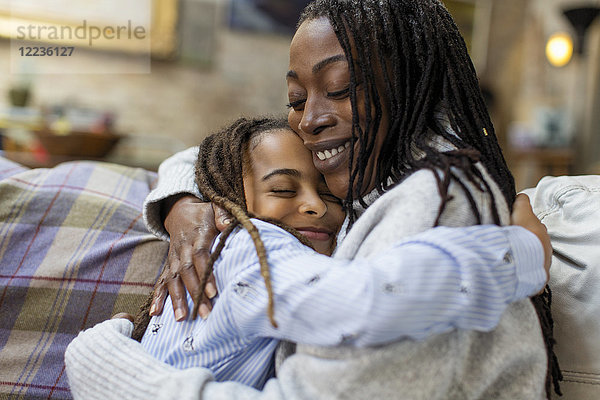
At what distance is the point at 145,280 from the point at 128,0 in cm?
477

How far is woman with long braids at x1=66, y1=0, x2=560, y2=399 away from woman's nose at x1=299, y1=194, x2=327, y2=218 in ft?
0.17

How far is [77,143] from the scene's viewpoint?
11.7 feet

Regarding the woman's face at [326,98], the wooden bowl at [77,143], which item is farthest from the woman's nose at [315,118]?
the wooden bowl at [77,143]

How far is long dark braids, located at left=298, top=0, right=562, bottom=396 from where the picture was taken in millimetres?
1061

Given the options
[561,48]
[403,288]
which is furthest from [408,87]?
[561,48]

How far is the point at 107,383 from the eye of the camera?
39.1 inches

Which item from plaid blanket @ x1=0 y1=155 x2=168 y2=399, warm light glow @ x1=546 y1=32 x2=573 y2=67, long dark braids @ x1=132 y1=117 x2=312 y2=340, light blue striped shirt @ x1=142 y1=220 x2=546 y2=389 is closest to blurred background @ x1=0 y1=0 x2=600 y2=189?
warm light glow @ x1=546 y1=32 x2=573 y2=67

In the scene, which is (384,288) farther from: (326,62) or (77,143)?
(77,143)

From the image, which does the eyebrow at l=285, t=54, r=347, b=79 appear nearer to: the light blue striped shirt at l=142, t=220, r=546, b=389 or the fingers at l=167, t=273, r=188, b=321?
the light blue striped shirt at l=142, t=220, r=546, b=389

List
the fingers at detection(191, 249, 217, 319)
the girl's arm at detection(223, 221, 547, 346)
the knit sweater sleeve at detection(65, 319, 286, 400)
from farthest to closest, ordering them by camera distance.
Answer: the fingers at detection(191, 249, 217, 319), the knit sweater sleeve at detection(65, 319, 286, 400), the girl's arm at detection(223, 221, 547, 346)

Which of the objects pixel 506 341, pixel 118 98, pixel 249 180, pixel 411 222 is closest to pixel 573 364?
pixel 506 341

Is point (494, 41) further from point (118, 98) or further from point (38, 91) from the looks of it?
Result: point (38, 91)

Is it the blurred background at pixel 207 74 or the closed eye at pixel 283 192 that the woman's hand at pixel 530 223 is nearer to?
the closed eye at pixel 283 192

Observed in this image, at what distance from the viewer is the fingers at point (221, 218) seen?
1.14 m
